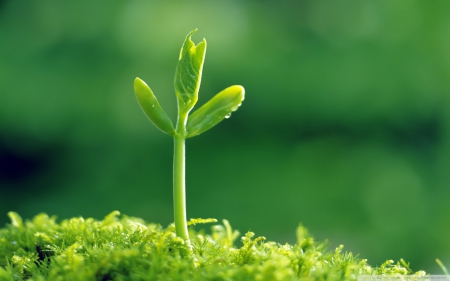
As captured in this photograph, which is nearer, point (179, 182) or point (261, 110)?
point (179, 182)

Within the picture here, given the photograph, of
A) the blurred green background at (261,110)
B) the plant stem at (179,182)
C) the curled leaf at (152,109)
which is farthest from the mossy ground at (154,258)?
the blurred green background at (261,110)

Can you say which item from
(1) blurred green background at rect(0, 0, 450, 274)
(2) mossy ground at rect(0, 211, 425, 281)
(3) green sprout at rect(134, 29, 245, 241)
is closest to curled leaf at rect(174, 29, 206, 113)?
(3) green sprout at rect(134, 29, 245, 241)

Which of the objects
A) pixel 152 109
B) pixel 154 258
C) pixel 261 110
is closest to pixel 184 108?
pixel 152 109

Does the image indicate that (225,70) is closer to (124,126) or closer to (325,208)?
(124,126)

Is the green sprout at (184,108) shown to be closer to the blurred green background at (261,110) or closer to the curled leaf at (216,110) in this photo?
→ the curled leaf at (216,110)

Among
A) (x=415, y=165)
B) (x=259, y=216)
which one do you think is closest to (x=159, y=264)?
(x=259, y=216)

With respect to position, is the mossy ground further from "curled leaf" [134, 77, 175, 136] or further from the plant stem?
"curled leaf" [134, 77, 175, 136]

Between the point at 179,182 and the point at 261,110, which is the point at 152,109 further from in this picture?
the point at 261,110
